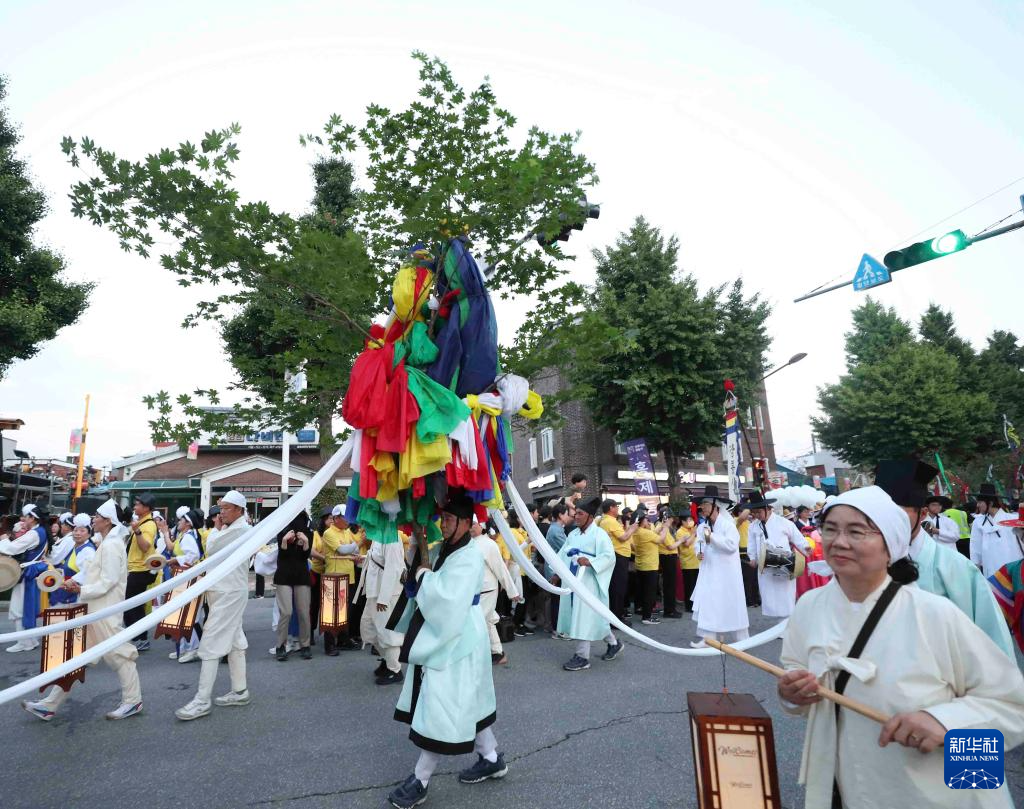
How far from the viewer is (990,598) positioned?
2883mm

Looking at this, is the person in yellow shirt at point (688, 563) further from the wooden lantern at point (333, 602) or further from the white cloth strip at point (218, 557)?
the white cloth strip at point (218, 557)

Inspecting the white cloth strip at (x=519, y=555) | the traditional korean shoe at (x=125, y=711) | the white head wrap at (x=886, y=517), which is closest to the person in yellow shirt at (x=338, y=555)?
the traditional korean shoe at (x=125, y=711)

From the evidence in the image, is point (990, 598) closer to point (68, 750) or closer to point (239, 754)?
point (239, 754)

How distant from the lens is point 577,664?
23.4 ft

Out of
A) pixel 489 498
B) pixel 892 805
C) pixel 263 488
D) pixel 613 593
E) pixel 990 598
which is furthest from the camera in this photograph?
pixel 263 488

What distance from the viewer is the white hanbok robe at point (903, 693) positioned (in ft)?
5.94

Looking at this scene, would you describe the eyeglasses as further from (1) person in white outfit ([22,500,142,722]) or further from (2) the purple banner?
(2) the purple banner

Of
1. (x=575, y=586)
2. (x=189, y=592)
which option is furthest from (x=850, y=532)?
(x=189, y=592)

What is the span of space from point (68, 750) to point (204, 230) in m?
4.05

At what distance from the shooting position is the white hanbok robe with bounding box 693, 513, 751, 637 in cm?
704

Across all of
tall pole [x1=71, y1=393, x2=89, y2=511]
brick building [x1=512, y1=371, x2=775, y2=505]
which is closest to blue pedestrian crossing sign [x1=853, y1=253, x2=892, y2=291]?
brick building [x1=512, y1=371, x2=775, y2=505]

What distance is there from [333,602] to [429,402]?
5349 mm

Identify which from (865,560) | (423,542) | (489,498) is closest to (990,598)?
(865,560)

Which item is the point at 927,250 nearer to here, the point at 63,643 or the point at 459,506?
the point at 459,506
